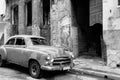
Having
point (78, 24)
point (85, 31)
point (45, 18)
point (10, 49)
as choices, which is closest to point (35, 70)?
point (10, 49)

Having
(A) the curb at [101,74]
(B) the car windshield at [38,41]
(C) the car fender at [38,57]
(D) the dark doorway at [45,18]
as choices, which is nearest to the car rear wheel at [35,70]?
(C) the car fender at [38,57]

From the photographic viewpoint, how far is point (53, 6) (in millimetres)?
12336

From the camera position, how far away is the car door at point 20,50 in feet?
23.2

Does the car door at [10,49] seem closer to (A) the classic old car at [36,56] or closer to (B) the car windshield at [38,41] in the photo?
(A) the classic old car at [36,56]

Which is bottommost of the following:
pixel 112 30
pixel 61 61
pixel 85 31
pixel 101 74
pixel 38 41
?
pixel 101 74

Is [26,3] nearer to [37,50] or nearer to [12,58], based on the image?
[12,58]

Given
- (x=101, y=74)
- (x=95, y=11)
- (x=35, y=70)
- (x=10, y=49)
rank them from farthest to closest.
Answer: (x=95, y=11) → (x=10, y=49) → (x=101, y=74) → (x=35, y=70)

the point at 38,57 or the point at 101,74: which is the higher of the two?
the point at 38,57

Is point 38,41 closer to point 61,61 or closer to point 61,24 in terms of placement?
point 61,61

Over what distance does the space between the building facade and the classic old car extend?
9.20 ft

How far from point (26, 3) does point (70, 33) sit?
782cm

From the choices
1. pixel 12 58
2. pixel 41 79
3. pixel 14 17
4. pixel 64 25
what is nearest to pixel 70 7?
pixel 64 25

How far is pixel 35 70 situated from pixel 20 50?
1401 mm

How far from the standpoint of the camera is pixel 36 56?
633 cm
